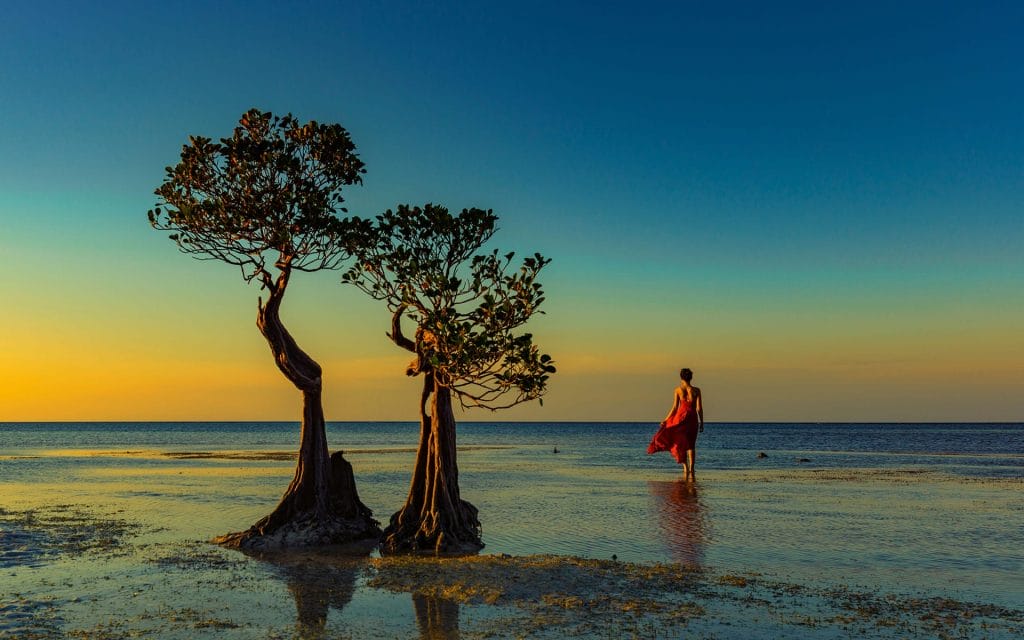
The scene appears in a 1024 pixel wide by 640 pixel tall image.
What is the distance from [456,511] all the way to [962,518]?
14448 millimetres

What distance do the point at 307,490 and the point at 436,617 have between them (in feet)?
25.4

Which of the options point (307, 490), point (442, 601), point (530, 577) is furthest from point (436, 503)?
point (442, 601)

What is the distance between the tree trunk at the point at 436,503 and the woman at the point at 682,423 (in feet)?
45.3

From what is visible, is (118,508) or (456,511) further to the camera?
(118,508)

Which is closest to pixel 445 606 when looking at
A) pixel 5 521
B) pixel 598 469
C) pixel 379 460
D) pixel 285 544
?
→ pixel 285 544

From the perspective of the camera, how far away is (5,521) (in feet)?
73.0

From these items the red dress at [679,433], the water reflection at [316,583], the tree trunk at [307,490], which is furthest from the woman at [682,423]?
the water reflection at [316,583]

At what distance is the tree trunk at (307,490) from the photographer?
1803cm

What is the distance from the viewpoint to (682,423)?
31.6 meters

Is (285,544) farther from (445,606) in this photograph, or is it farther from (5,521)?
(5,521)

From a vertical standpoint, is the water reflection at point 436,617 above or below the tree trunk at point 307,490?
below

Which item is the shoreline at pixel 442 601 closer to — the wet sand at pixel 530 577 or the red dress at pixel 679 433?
the wet sand at pixel 530 577

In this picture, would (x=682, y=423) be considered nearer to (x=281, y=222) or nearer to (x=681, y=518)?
(x=681, y=518)

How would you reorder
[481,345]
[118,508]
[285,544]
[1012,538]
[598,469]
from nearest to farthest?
1. [481,345]
2. [285,544]
3. [1012,538]
4. [118,508]
5. [598,469]
